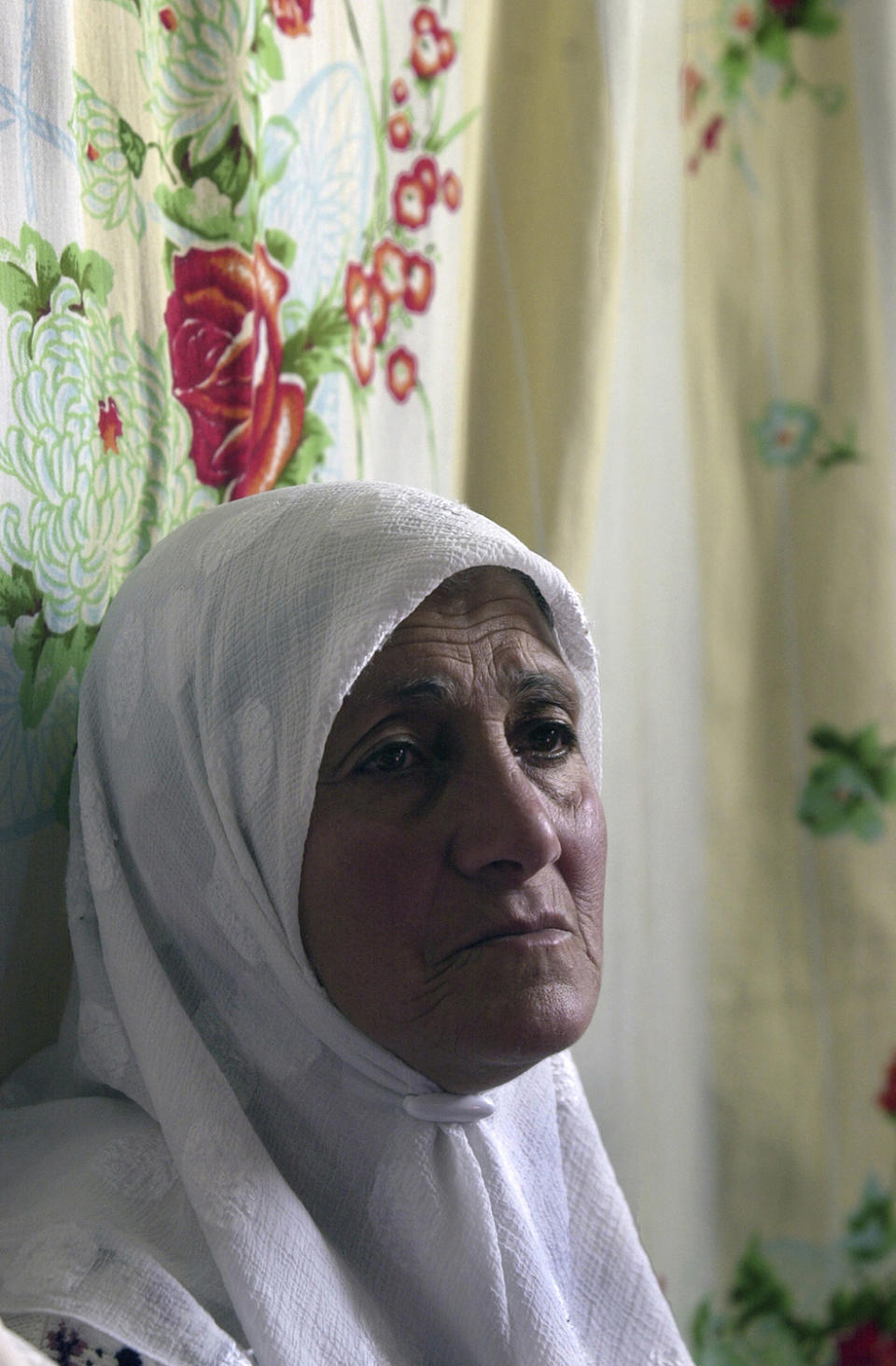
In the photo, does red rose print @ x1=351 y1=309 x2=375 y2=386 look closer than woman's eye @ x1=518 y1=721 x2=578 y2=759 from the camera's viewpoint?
No

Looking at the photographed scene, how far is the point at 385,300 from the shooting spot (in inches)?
56.5

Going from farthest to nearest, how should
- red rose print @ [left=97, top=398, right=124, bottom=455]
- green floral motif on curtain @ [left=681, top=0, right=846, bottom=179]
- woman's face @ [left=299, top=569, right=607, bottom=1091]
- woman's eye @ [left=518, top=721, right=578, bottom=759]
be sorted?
green floral motif on curtain @ [left=681, top=0, right=846, bottom=179]
red rose print @ [left=97, top=398, right=124, bottom=455]
woman's eye @ [left=518, top=721, right=578, bottom=759]
woman's face @ [left=299, top=569, right=607, bottom=1091]

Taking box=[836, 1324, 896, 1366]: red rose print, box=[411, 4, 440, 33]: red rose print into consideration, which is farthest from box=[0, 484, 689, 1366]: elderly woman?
box=[836, 1324, 896, 1366]: red rose print

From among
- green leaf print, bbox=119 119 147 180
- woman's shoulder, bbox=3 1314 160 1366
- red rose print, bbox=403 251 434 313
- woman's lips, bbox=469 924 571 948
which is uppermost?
green leaf print, bbox=119 119 147 180

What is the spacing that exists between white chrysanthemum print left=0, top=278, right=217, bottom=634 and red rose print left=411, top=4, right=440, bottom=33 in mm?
535

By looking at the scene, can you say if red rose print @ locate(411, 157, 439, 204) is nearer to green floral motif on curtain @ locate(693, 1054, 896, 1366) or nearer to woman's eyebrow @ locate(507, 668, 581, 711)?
woman's eyebrow @ locate(507, 668, 581, 711)

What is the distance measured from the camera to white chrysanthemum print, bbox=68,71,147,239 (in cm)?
108

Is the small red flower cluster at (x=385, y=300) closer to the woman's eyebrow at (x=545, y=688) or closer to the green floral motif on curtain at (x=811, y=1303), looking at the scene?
the woman's eyebrow at (x=545, y=688)

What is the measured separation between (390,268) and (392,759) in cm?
71

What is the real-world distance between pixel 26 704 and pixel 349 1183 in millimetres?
446

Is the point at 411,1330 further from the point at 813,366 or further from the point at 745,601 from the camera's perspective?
the point at 813,366

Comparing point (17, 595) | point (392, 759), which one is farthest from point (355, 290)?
point (392, 759)

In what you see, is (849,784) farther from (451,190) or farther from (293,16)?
(293,16)

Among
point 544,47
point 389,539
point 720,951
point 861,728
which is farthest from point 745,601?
point 389,539
